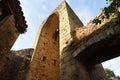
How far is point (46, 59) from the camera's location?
28.3 feet

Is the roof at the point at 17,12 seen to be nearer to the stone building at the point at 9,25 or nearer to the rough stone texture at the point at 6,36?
the stone building at the point at 9,25

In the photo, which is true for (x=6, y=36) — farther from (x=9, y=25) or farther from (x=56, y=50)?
(x=56, y=50)

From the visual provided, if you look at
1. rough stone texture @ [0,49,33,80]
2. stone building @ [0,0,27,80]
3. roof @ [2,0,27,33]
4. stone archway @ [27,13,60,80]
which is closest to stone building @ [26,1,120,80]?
roof @ [2,0,27,33]

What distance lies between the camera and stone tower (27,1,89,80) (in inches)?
191

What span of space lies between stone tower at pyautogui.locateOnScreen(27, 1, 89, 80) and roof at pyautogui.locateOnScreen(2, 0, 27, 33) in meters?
1.55

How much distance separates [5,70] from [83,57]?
6773 mm

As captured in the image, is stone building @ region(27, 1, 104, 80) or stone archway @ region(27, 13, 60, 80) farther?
stone archway @ region(27, 13, 60, 80)

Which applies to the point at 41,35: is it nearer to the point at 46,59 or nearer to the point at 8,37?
the point at 46,59

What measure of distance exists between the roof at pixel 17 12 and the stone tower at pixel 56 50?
1.55 m

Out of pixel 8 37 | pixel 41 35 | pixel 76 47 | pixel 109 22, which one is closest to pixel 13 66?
pixel 41 35

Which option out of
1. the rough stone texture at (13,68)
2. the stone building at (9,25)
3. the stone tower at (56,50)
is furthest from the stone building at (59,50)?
the stone building at (9,25)

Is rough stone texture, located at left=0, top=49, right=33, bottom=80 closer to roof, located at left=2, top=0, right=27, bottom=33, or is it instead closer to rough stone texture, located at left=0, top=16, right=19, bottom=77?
roof, located at left=2, top=0, right=27, bottom=33

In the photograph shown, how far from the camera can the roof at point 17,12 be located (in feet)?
17.7

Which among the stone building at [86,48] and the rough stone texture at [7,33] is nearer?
the stone building at [86,48]
